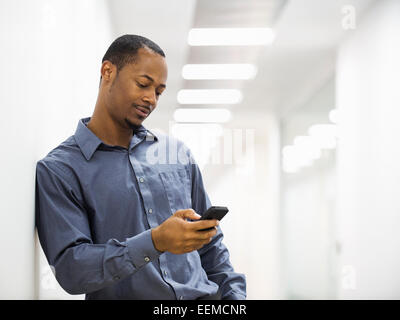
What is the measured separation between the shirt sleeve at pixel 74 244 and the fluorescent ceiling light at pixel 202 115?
A: 1845mm

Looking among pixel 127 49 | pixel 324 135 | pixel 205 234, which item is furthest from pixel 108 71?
pixel 324 135

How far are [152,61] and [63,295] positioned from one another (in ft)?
2.14

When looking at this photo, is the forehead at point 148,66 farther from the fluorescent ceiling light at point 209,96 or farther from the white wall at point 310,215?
the white wall at point 310,215

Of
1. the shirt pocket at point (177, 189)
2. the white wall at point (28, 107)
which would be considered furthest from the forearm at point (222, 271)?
the white wall at point (28, 107)

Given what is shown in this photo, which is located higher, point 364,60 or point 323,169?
point 364,60

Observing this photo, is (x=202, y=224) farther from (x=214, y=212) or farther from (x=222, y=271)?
(x=222, y=271)

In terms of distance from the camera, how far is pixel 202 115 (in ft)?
11.6

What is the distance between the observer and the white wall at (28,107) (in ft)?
2.39

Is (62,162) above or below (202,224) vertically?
above

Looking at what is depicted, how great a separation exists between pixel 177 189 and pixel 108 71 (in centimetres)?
30

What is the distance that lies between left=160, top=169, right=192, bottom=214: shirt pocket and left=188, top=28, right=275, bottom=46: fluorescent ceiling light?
1.84 metres
